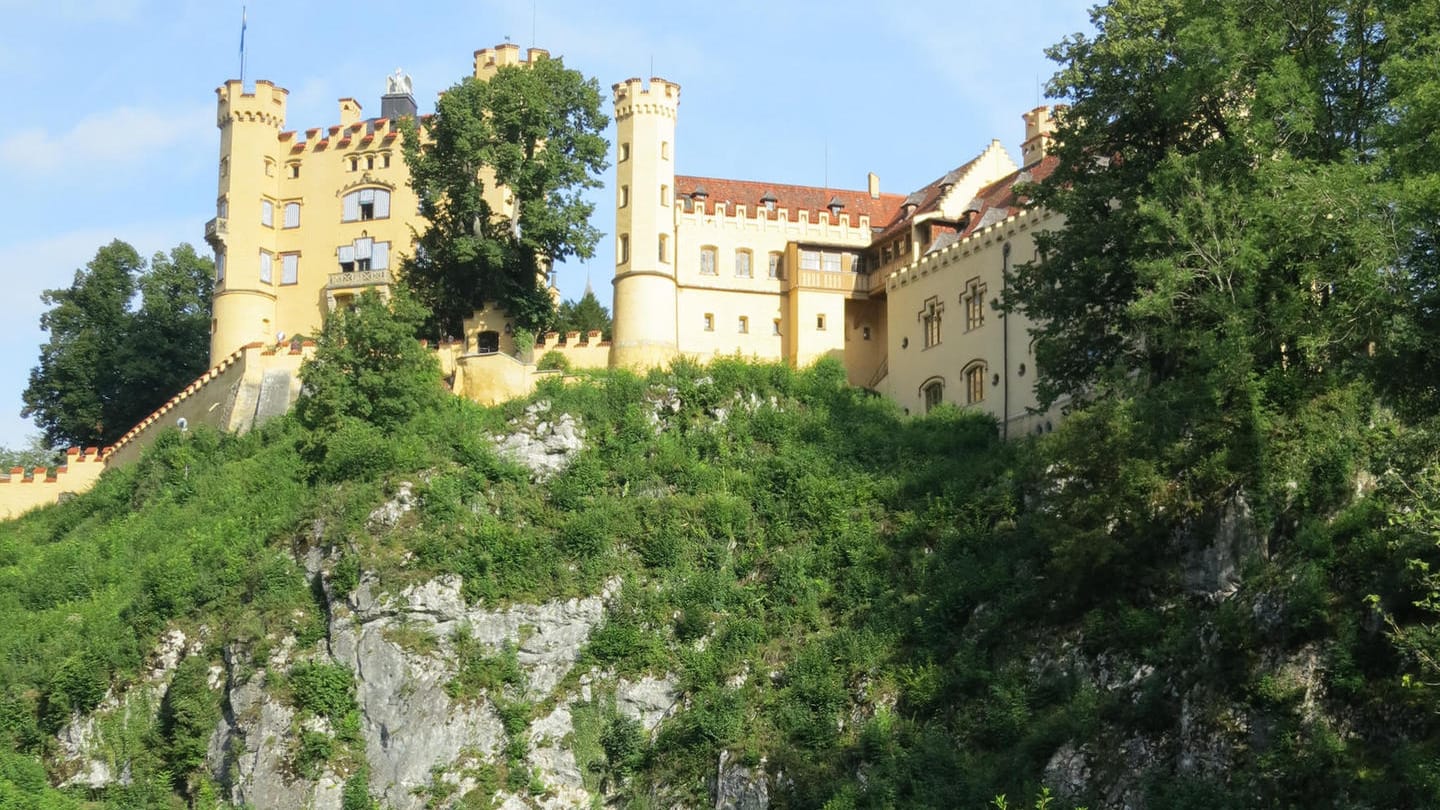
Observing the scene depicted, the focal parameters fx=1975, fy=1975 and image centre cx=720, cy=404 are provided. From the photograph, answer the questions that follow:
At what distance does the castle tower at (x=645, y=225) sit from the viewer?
6475 cm

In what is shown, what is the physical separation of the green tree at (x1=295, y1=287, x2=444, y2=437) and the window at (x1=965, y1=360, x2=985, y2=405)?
16027mm

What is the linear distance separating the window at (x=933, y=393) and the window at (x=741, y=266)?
8422 mm

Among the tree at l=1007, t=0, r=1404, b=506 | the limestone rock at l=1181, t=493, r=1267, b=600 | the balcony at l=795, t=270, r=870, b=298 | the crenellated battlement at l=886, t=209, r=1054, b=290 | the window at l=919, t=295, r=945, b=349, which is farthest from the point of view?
the balcony at l=795, t=270, r=870, b=298

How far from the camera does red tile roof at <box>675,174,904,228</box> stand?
68562 mm

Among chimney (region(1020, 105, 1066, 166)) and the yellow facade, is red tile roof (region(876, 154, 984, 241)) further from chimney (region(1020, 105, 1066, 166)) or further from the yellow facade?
the yellow facade

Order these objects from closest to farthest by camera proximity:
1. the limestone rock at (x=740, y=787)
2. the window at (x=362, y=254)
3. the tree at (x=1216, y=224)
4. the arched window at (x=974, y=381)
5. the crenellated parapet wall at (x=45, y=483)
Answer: the tree at (x=1216, y=224) → the limestone rock at (x=740, y=787) → the arched window at (x=974, y=381) → the crenellated parapet wall at (x=45, y=483) → the window at (x=362, y=254)

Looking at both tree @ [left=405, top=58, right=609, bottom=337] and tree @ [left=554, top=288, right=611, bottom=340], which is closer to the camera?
tree @ [left=405, top=58, right=609, bottom=337]

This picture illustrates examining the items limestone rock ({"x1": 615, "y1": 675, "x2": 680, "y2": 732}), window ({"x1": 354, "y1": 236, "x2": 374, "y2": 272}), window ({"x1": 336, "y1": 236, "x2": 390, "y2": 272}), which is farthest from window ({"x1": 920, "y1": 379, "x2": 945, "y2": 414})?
window ({"x1": 354, "y1": 236, "x2": 374, "y2": 272})

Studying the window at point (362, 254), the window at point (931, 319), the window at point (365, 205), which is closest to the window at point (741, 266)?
the window at point (931, 319)

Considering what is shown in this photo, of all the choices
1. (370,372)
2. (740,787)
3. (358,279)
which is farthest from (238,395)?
(740,787)

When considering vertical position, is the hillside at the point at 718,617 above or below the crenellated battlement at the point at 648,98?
below

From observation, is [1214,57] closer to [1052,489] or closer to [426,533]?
[1052,489]

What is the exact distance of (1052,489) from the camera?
49594 millimetres

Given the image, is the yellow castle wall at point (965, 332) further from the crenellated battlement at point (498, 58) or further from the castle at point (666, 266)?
the crenellated battlement at point (498, 58)
